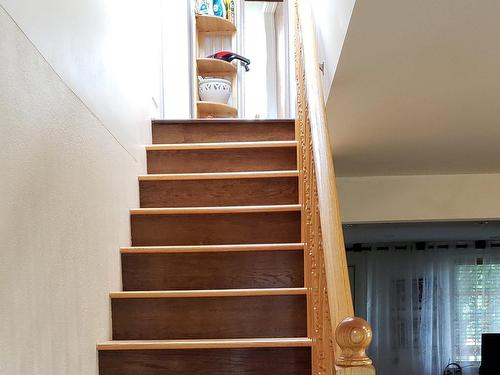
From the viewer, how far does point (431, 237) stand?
10.6 meters

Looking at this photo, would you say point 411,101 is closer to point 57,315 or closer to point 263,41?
point 57,315

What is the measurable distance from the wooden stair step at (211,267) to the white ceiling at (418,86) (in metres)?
0.72

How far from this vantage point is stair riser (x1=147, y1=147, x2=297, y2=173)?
363 centimetres

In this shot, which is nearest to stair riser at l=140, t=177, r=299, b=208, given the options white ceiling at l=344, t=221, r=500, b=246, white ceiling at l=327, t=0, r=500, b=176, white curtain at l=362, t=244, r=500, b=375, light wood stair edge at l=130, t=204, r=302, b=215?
light wood stair edge at l=130, t=204, r=302, b=215

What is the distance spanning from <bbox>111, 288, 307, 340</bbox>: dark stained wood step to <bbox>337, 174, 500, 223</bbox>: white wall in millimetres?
2365

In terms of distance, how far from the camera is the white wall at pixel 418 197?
4945 mm

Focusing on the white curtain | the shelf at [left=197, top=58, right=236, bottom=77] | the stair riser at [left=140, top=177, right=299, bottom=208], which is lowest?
the white curtain

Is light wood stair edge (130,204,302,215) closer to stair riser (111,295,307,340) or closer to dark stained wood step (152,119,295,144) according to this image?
stair riser (111,295,307,340)

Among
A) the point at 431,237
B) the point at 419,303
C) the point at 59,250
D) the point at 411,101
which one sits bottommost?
the point at 419,303

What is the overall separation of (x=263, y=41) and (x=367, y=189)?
250 centimetres

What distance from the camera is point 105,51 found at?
9.14ft

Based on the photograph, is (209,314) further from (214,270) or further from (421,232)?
(421,232)

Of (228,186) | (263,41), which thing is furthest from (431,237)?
(228,186)

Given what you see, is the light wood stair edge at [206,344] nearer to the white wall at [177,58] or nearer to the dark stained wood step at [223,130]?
the dark stained wood step at [223,130]
